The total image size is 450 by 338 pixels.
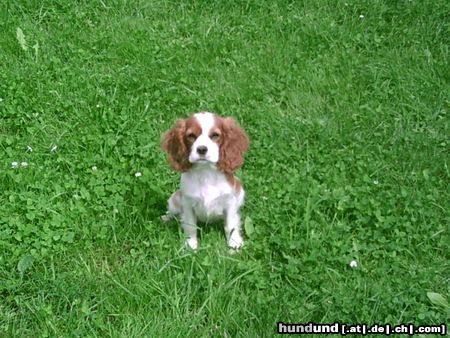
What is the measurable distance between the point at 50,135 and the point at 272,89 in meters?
1.77

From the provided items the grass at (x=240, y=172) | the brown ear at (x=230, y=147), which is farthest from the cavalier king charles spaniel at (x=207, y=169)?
the grass at (x=240, y=172)

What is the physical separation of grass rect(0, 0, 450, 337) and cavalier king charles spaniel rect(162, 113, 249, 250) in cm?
15

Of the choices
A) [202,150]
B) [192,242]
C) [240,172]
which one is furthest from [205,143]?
[240,172]

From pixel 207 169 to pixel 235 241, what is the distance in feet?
1.60

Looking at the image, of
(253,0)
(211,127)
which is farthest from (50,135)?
(253,0)

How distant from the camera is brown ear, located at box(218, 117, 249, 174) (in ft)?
11.9

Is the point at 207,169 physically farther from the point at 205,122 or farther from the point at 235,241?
the point at 235,241

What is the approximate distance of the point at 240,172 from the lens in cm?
447

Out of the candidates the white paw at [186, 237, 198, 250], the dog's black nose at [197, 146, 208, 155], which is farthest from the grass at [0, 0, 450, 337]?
the dog's black nose at [197, 146, 208, 155]

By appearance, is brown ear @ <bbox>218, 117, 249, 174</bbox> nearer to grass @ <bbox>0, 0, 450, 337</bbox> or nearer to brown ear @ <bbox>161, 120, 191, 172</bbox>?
brown ear @ <bbox>161, 120, 191, 172</bbox>

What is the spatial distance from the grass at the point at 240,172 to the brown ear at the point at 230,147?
1.63 feet

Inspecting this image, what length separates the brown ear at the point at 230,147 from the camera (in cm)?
363

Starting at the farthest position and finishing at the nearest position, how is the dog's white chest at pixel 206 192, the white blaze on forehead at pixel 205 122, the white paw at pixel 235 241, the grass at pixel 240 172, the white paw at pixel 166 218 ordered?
the white paw at pixel 166 218 < the white paw at pixel 235 241 < the dog's white chest at pixel 206 192 < the white blaze on forehead at pixel 205 122 < the grass at pixel 240 172

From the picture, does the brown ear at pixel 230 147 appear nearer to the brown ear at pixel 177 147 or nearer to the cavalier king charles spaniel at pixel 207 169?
the cavalier king charles spaniel at pixel 207 169
